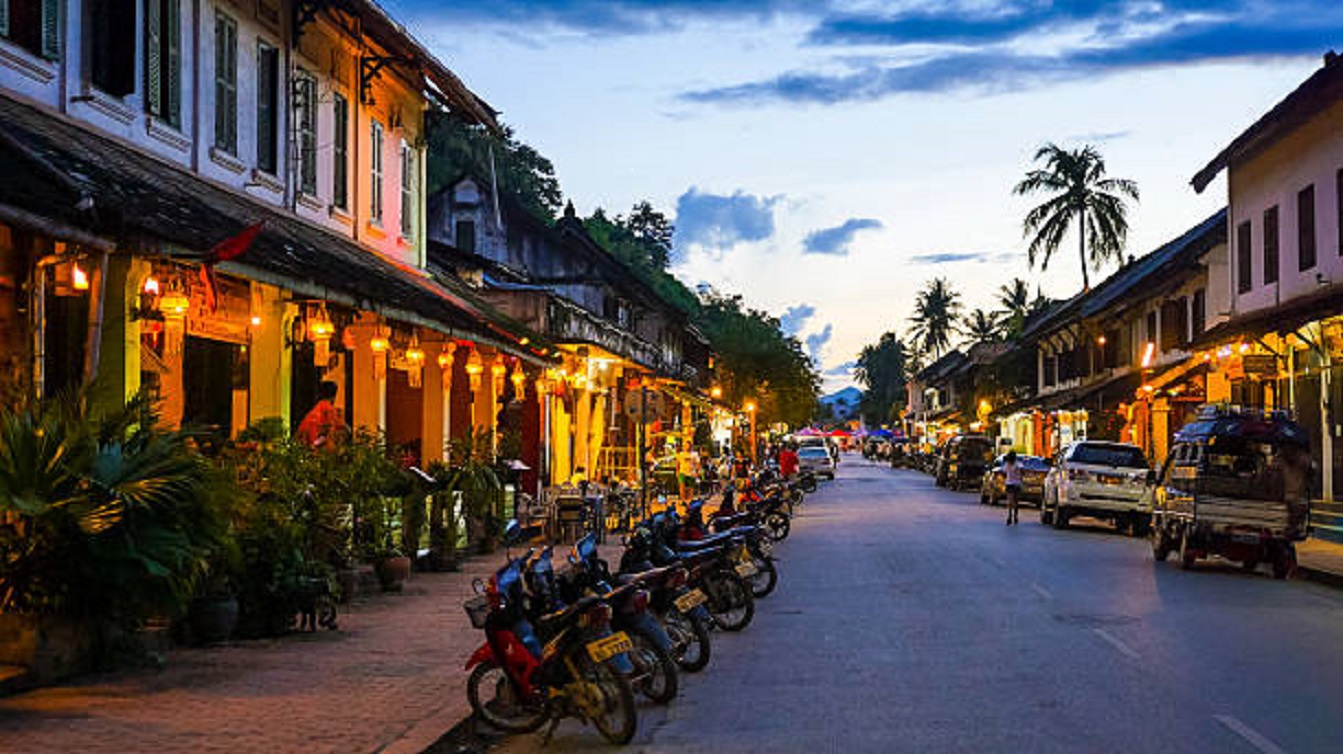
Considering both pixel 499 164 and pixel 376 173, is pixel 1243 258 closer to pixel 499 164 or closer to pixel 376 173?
pixel 376 173

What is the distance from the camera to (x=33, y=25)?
1405cm

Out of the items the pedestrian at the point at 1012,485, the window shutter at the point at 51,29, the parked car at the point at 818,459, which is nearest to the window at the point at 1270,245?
the pedestrian at the point at 1012,485

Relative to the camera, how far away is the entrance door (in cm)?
1916

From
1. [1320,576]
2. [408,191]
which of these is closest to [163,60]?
[408,191]

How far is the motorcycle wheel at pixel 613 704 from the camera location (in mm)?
9594

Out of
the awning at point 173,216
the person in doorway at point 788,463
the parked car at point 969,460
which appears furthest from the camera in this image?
the parked car at point 969,460

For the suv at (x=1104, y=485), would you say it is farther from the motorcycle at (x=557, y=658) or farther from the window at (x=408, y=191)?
the motorcycle at (x=557, y=658)

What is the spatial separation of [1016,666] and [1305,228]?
22742mm

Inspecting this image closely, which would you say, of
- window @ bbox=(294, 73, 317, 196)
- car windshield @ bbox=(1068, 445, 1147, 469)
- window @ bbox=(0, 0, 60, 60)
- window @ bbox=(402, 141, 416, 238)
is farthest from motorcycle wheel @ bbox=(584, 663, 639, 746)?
car windshield @ bbox=(1068, 445, 1147, 469)

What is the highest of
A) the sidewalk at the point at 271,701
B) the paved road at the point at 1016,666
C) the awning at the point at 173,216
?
the awning at the point at 173,216

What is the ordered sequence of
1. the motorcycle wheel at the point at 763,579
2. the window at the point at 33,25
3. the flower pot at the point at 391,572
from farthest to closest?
the motorcycle wheel at the point at 763,579 < the flower pot at the point at 391,572 < the window at the point at 33,25

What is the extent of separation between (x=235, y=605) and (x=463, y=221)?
44.1 meters

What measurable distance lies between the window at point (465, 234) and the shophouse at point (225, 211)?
86.7 feet

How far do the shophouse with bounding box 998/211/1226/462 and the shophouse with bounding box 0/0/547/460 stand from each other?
61.4 ft
